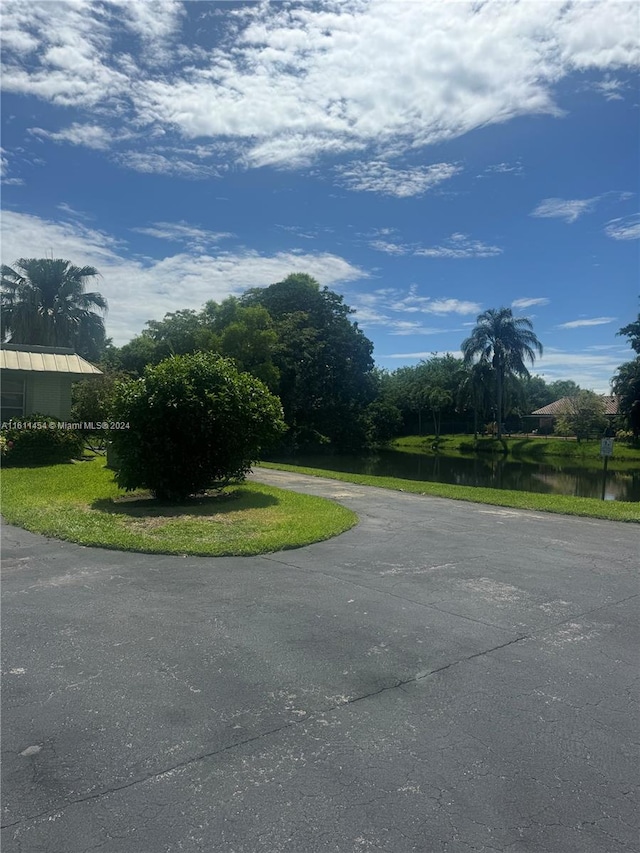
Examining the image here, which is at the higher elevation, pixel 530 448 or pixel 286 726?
pixel 530 448

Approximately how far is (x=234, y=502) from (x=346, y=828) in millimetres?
9028

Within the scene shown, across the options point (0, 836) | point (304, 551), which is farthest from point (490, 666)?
point (304, 551)

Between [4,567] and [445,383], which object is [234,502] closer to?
[4,567]

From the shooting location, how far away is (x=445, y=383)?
65625 mm

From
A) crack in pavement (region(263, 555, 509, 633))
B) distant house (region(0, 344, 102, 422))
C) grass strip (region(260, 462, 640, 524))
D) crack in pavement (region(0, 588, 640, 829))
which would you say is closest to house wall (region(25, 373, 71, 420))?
distant house (region(0, 344, 102, 422))

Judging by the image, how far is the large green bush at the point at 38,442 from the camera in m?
16.6

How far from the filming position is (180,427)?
1131cm

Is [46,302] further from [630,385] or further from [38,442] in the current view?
[630,385]

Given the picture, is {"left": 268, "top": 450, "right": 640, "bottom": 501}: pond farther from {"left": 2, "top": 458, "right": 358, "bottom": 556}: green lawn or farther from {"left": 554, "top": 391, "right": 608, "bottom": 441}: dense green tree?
{"left": 2, "top": 458, "right": 358, "bottom": 556}: green lawn

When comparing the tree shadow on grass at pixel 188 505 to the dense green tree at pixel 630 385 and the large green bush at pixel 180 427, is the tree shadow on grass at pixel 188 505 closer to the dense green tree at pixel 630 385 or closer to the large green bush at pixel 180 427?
the large green bush at pixel 180 427

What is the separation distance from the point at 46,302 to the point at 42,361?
1787 cm

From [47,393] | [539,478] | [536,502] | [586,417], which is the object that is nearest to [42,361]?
[47,393]

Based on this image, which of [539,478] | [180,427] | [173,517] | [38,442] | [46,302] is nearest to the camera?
[173,517]

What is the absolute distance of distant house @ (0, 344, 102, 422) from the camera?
18.7 m
